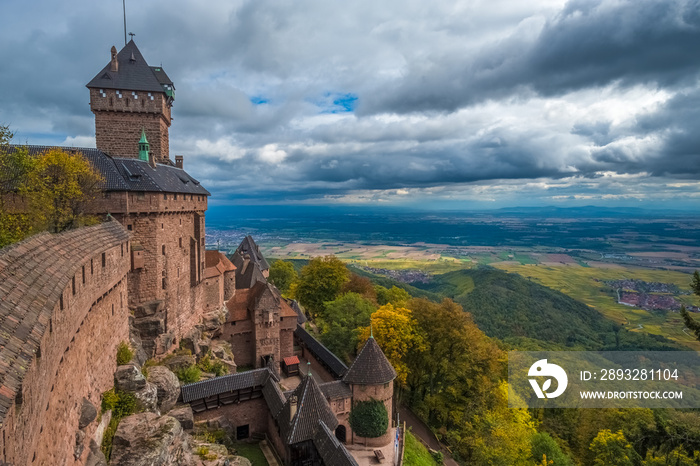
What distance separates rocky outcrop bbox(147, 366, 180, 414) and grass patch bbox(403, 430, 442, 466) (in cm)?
1305

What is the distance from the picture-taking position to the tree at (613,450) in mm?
21812

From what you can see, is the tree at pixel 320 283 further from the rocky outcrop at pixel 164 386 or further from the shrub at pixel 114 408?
the shrub at pixel 114 408

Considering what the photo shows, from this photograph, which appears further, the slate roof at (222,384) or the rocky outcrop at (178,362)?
the rocky outcrop at (178,362)

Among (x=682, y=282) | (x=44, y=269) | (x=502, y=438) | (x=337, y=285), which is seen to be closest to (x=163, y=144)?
(x=44, y=269)

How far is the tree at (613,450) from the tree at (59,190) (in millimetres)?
Answer: 31145

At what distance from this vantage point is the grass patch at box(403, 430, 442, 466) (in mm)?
21448

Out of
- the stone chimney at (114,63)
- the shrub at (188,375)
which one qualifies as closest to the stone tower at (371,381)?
the shrub at (188,375)

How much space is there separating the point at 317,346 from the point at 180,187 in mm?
16443

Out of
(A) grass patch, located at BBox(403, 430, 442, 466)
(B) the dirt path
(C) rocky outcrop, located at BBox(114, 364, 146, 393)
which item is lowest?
→ (B) the dirt path

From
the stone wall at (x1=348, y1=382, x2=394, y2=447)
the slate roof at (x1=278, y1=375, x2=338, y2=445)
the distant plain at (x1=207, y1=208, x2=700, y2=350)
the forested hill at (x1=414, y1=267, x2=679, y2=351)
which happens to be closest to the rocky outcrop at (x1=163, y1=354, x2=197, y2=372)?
the slate roof at (x1=278, y1=375, x2=338, y2=445)

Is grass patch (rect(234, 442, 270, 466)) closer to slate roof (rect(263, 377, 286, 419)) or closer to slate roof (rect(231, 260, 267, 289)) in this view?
slate roof (rect(263, 377, 286, 419))

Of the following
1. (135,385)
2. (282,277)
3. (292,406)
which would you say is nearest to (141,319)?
(135,385)

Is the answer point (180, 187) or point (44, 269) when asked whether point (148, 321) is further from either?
point (44, 269)

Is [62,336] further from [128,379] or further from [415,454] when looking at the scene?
[415,454]
